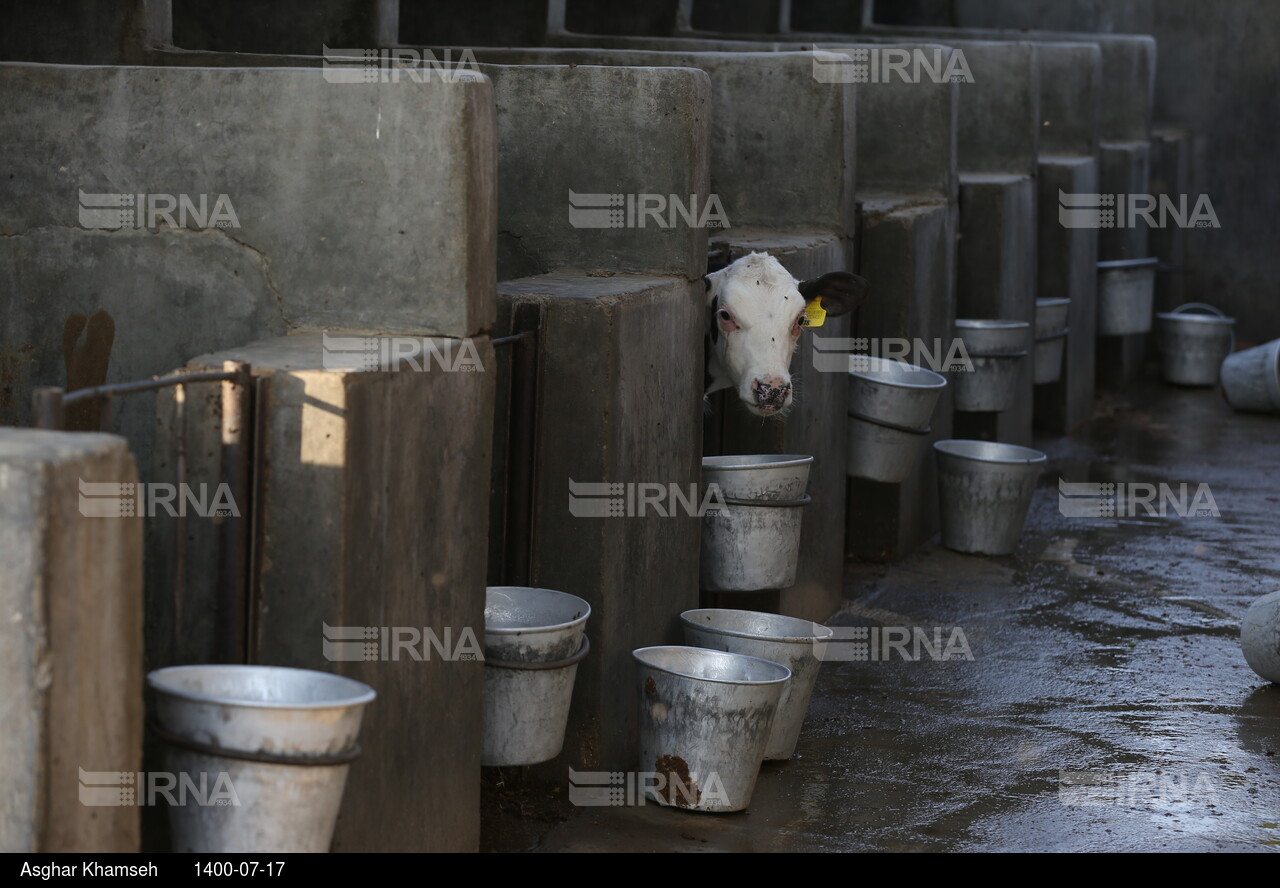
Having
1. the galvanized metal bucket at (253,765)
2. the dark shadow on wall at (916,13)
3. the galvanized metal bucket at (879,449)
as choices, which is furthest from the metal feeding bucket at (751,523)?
the dark shadow on wall at (916,13)

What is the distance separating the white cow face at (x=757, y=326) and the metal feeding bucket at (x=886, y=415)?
1565mm

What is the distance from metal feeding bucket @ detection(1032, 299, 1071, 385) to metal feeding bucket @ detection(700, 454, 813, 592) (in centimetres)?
636

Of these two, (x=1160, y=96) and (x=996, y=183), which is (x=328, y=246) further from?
(x=1160, y=96)

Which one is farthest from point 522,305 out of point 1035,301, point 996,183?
point 1035,301

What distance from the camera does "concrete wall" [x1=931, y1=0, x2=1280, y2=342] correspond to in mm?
17203

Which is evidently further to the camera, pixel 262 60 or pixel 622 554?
pixel 262 60

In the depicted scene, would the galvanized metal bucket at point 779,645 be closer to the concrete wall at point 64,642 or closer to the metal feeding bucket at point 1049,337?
the concrete wall at point 64,642

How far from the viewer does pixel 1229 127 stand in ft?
57.1

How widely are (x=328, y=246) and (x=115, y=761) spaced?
1760 millimetres

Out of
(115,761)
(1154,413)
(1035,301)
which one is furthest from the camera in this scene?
(1154,413)

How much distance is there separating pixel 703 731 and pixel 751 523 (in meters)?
1.21

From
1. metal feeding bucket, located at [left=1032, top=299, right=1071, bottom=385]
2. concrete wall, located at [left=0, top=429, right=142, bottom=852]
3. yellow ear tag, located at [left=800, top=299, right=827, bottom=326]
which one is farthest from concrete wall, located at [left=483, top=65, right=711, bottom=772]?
metal feeding bucket, located at [left=1032, top=299, right=1071, bottom=385]

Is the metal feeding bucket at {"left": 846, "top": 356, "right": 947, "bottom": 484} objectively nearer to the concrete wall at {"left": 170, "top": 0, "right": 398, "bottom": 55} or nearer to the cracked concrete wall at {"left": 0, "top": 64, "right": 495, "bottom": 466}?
the cracked concrete wall at {"left": 0, "top": 64, "right": 495, "bottom": 466}
